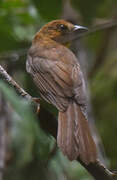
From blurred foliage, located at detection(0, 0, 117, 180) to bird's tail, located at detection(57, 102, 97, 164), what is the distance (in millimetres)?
139

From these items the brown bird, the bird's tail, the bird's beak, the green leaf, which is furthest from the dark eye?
the bird's tail

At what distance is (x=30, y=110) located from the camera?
129 inches

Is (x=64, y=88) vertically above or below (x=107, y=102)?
above

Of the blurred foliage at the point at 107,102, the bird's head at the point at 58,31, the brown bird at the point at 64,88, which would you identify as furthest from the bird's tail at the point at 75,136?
the bird's head at the point at 58,31

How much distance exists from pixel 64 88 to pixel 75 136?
516 mm

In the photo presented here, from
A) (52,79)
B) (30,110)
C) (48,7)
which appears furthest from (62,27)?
(30,110)

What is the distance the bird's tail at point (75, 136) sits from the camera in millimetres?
2748

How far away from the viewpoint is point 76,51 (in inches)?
236

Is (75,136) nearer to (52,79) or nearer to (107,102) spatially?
(52,79)

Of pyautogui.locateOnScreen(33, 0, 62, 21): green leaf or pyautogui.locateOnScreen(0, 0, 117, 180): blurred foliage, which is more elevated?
pyautogui.locateOnScreen(33, 0, 62, 21): green leaf

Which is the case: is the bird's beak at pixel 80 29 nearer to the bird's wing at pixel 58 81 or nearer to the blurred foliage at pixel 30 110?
the blurred foliage at pixel 30 110

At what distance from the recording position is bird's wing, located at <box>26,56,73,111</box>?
3.35 meters

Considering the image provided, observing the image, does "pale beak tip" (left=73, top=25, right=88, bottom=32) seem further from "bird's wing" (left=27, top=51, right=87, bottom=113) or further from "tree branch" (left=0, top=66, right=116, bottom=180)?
"tree branch" (left=0, top=66, right=116, bottom=180)

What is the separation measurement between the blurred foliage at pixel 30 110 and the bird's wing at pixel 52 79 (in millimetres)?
138
